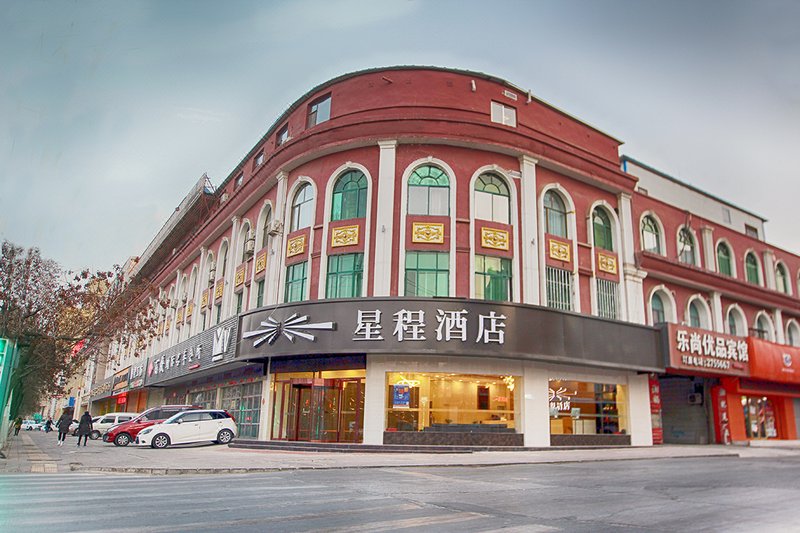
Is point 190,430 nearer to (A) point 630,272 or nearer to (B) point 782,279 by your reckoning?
(A) point 630,272

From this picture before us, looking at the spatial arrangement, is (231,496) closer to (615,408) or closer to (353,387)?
(353,387)

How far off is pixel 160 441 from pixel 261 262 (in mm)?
9325

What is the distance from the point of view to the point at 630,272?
2903 cm

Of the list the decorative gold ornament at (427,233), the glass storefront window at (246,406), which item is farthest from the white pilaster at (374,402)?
the glass storefront window at (246,406)

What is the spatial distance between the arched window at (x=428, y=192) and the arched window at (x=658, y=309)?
13277mm

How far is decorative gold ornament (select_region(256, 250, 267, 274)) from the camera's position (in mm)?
28920

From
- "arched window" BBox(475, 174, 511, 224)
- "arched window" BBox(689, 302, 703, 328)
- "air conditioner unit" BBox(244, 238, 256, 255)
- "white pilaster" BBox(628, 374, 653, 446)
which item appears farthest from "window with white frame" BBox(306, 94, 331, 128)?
"arched window" BBox(689, 302, 703, 328)

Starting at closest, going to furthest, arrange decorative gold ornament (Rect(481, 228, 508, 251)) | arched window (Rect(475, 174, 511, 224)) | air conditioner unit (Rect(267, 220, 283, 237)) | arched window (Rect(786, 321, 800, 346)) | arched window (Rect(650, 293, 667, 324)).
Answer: decorative gold ornament (Rect(481, 228, 508, 251))
arched window (Rect(475, 174, 511, 224))
air conditioner unit (Rect(267, 220, 283, 237))
arched window (Rect(650, 293, 667, 324))
arched window (Rect(786, 321, 800, 346))

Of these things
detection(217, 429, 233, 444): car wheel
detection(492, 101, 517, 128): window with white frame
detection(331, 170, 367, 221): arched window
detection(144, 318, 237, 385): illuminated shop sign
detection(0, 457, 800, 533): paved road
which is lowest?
detection(0, 457, 800, 533): paved road

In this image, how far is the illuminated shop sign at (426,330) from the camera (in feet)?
72.2

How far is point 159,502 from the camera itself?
8.41 metres

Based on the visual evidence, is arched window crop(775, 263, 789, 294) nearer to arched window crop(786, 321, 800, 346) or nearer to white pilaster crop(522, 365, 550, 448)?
arched window crop(786, 321, 800, 346)

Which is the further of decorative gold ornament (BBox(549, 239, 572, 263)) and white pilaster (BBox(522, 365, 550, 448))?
decorative gold ornament (BBox(549, 239, 572, 263))

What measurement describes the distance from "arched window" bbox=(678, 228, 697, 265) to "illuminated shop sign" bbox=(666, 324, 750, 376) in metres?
4.69
